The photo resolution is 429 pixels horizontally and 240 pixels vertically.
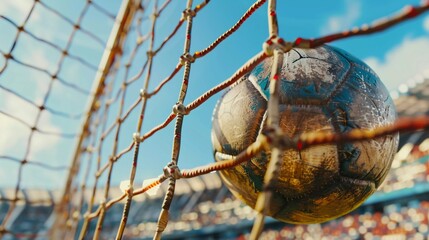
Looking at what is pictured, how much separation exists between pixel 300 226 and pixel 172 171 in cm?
1053

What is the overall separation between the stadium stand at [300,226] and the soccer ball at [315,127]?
25.8ft

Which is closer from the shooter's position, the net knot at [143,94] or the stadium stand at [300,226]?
the net knot at [143,94]

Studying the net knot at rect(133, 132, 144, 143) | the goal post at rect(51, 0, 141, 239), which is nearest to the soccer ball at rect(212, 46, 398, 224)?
the net knot at rect(133, 132, 144, 143)

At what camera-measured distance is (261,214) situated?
2.42ft

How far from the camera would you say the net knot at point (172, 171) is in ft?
4.35

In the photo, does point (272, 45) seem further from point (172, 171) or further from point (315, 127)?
point (172, 171)

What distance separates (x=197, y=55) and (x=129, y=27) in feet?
5.74

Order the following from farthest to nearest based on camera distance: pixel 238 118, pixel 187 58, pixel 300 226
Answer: pixel 300 226 < pixel 187 58 < pixel 238 118

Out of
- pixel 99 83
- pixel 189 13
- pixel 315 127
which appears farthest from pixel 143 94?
pixel 99 83

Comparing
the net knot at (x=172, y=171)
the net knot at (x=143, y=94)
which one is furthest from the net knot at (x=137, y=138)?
the net knot at (x=172, y=171)

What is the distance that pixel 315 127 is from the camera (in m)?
1.14

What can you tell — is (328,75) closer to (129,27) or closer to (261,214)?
(261,214)

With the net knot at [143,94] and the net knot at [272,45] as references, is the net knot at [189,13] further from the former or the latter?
the net knot at [272,45]

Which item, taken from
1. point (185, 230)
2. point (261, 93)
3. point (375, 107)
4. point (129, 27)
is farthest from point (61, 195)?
point (185, 230)
